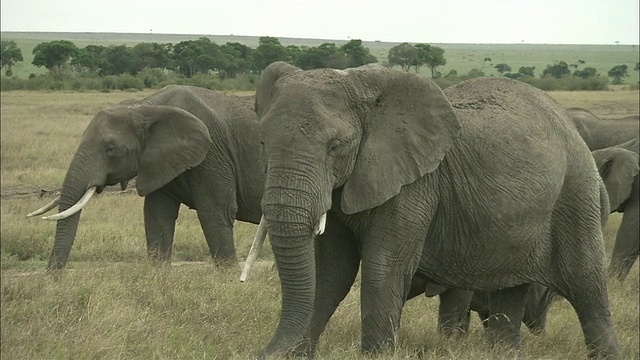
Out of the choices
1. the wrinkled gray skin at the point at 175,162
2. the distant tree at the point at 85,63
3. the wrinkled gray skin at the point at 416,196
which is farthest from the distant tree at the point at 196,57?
the wrinkled gray skin at the point at 416,196

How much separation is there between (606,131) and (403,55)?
29208 mm

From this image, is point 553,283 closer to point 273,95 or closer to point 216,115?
point 273,95

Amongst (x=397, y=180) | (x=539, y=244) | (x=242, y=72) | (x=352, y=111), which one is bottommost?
(x=242, y=72)

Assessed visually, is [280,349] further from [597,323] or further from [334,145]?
[597,323]

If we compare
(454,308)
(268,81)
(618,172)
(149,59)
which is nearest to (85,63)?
(149,59)

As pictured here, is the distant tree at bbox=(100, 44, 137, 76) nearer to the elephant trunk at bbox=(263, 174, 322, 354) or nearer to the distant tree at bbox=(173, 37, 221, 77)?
the distant tree at bbox=(173, 37, 221, 77)

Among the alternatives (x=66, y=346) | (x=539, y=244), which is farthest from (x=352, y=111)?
(x=66, y=346)

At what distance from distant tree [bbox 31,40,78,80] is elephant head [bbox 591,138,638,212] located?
3988 cm

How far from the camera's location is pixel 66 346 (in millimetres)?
6176

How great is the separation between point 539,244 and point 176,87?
4.94 meters

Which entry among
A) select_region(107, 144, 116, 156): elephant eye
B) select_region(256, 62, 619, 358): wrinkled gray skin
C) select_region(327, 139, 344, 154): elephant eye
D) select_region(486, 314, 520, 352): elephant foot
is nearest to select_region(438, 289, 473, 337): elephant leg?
select_region(486, 314, 520, 352): elephant foot

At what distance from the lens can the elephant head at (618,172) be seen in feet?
36.9

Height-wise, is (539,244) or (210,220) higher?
(539,244)

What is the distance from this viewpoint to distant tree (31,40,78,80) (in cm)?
4853
